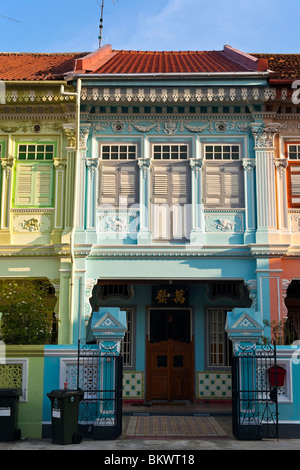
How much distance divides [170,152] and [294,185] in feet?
11.5

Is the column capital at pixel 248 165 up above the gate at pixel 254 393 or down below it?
above

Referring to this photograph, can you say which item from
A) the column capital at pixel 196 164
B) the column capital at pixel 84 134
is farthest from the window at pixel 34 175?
the column capital at pixel 196 164

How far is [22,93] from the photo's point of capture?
15.0m

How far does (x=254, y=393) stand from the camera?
10867mm

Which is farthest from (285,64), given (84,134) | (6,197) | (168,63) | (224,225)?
(6,197)

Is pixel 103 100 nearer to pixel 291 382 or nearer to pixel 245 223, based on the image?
pixel 245 223

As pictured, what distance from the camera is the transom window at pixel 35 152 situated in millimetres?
15375

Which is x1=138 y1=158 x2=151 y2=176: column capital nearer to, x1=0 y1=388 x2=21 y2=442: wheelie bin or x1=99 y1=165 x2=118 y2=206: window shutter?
x1=99 y1=165 x2=118 y2=206: window shutter

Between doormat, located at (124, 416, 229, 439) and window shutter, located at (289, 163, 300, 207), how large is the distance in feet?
20.0

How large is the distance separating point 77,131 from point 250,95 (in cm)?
474

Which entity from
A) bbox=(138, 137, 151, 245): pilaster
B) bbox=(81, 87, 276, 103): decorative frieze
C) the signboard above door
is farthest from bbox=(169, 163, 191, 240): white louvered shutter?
the signboard above door

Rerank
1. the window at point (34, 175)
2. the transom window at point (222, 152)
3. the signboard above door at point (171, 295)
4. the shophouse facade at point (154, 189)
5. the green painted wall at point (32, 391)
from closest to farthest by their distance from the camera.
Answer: the green painted wall at point (32, 391) → the shophouse facade at point (154, 189) → the window at point (34, 175) → the transom window at point (222, 152) → the signboard above door at point (171, 295)

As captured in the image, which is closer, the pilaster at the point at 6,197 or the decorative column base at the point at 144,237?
the decorative column base at the point at 144,237

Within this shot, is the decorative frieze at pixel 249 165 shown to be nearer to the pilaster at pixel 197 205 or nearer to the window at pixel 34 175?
the pilaster at pixel 197 205
